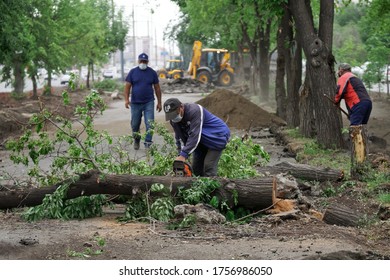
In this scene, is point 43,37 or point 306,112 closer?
point 306,112

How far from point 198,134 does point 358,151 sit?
12.9 ft

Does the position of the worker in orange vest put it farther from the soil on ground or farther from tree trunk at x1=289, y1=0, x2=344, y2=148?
the soil on ground

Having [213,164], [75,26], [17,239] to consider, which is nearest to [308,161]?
[213,164]

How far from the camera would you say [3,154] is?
1995 centimetres

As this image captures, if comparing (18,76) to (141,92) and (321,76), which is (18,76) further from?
(321,76)

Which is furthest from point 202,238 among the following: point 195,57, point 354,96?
point 195,57

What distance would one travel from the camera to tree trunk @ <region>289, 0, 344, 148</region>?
18.5 meters

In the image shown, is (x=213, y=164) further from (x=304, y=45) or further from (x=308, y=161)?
(x=304, y=45)

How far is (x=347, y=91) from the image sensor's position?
16578 mm

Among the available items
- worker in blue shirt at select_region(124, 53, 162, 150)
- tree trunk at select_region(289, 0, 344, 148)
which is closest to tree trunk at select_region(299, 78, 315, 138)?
tree trunk at select_region(289, 0, 344, 148)

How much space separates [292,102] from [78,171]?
43.1 feet

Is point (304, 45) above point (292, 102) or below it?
above

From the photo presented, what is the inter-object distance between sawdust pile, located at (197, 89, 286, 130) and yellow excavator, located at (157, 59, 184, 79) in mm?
39454
